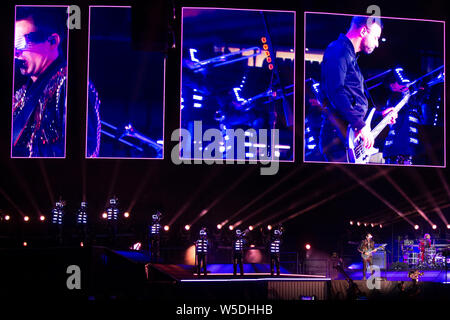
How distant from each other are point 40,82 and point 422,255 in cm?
984

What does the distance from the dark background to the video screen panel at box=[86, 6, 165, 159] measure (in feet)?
0.70

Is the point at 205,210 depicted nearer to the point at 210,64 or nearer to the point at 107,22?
the point at 210,64

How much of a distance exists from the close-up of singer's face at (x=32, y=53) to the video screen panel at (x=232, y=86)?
→ 10.1 feet

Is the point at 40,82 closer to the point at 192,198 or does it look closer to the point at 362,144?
the point at 192,198

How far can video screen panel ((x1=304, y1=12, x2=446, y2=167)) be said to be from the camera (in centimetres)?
1493

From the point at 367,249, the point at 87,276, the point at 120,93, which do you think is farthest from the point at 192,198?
the point at 87,276

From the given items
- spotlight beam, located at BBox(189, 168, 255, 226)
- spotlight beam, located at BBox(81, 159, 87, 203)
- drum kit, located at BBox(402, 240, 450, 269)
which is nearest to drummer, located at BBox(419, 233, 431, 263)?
drum kit, located at BBox(402, 240, 450, 269)

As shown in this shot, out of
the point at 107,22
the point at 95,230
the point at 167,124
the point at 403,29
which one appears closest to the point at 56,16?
the point at 107,22

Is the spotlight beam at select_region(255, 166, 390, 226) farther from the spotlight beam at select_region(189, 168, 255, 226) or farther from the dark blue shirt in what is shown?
the dark blue shirt

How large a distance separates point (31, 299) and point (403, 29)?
11222 millimetres

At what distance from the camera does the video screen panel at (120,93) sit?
14.5m

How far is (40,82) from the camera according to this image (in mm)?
14578

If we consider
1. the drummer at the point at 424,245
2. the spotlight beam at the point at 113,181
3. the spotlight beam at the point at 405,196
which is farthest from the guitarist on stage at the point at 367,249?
the spotlight beam at the point at 113,181
